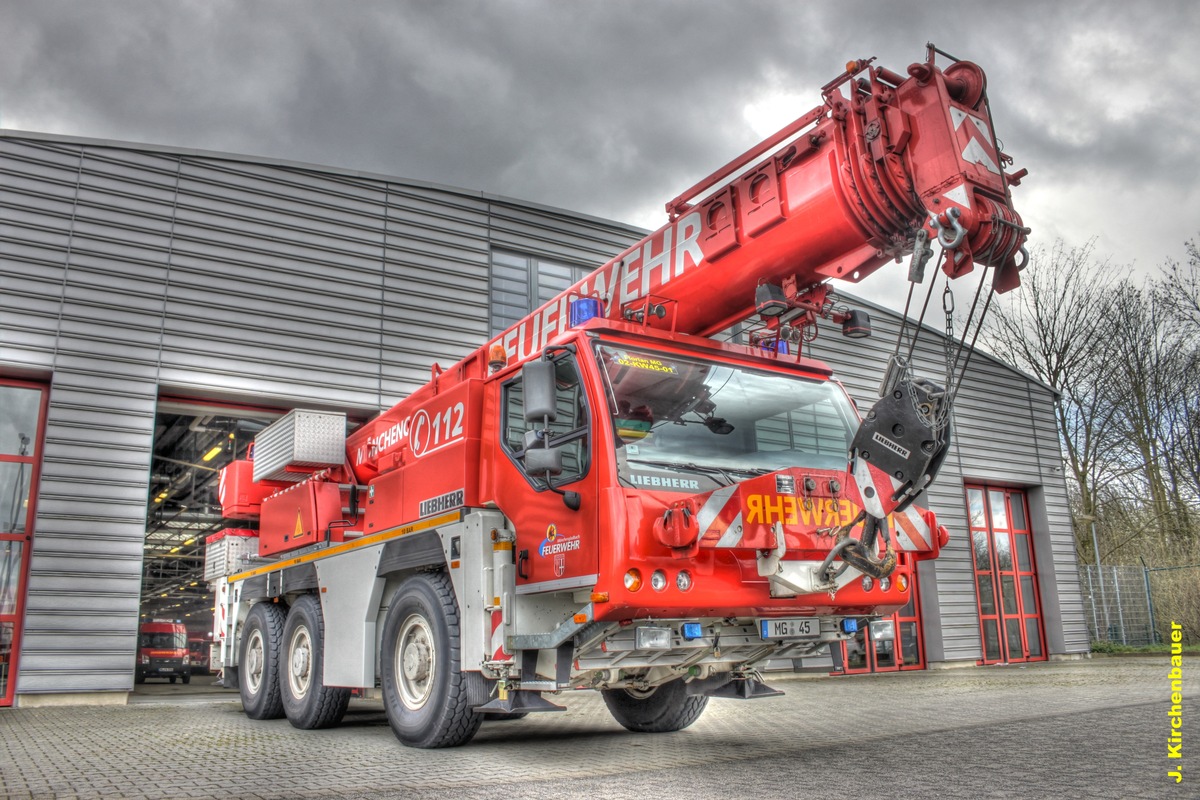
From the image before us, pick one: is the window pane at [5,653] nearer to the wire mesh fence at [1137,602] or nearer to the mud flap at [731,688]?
the mud flap at [731,688]

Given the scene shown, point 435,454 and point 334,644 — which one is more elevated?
point 435,454

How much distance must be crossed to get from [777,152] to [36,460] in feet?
32.5

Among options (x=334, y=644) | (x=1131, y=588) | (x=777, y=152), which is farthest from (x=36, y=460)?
(x=1131, y=588)

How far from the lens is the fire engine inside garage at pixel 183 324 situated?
35.0 ft

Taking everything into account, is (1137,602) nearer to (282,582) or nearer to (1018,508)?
(1018,508)

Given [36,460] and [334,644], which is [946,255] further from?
[36,460]

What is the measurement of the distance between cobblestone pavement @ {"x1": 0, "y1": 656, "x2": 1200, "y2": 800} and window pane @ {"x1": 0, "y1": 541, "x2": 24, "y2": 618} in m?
1.28

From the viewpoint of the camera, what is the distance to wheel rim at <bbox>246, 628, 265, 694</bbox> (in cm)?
920

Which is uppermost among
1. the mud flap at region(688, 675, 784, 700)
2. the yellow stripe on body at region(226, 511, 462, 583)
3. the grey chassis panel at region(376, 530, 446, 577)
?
the yellow stripe on body at region(226, 511, 462, 583)

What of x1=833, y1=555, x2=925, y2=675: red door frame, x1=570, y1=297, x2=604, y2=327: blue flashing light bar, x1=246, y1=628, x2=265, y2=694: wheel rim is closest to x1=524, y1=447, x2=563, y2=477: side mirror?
x1=570, y1=297, x2=604, y2=327: blue flashing light bar

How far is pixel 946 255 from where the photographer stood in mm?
4828

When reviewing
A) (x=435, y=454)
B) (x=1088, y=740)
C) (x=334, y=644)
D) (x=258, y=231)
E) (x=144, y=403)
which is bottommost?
(x=1088, y=740)

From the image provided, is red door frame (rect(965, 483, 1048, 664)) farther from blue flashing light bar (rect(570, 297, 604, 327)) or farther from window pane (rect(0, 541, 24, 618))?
window pane (rect(0, 541, 24, 618))

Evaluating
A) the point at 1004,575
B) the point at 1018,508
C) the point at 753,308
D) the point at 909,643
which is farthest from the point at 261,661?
the point at 1018,508
